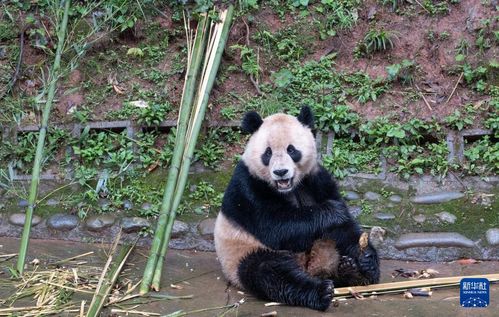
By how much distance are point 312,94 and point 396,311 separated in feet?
11.1

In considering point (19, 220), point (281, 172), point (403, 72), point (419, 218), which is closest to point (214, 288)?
point (281, 172)

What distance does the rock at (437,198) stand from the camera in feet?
18.9

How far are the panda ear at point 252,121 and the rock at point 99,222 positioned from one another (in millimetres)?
2095

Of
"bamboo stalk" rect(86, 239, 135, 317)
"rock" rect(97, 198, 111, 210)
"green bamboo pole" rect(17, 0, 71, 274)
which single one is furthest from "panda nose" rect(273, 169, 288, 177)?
"rock" rect(97, 198, 111, 210)

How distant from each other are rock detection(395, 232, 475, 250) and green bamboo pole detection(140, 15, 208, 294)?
7.09 ft

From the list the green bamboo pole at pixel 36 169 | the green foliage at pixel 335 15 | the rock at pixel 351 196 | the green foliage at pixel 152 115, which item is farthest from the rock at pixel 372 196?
the green bamboo pole at pixel 36 169

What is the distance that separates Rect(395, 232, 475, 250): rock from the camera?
5.36 m

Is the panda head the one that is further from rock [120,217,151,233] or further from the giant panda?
rock [120,217,151,233]

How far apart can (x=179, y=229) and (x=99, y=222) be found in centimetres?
85

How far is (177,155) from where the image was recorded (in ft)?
17.2

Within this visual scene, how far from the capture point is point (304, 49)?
7.39 metres

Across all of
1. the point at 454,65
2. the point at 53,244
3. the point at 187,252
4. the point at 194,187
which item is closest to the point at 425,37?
the point at 454,65

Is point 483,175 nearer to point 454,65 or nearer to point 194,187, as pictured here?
point 454,65

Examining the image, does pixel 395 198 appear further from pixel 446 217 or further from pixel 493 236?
pixel 493 236
